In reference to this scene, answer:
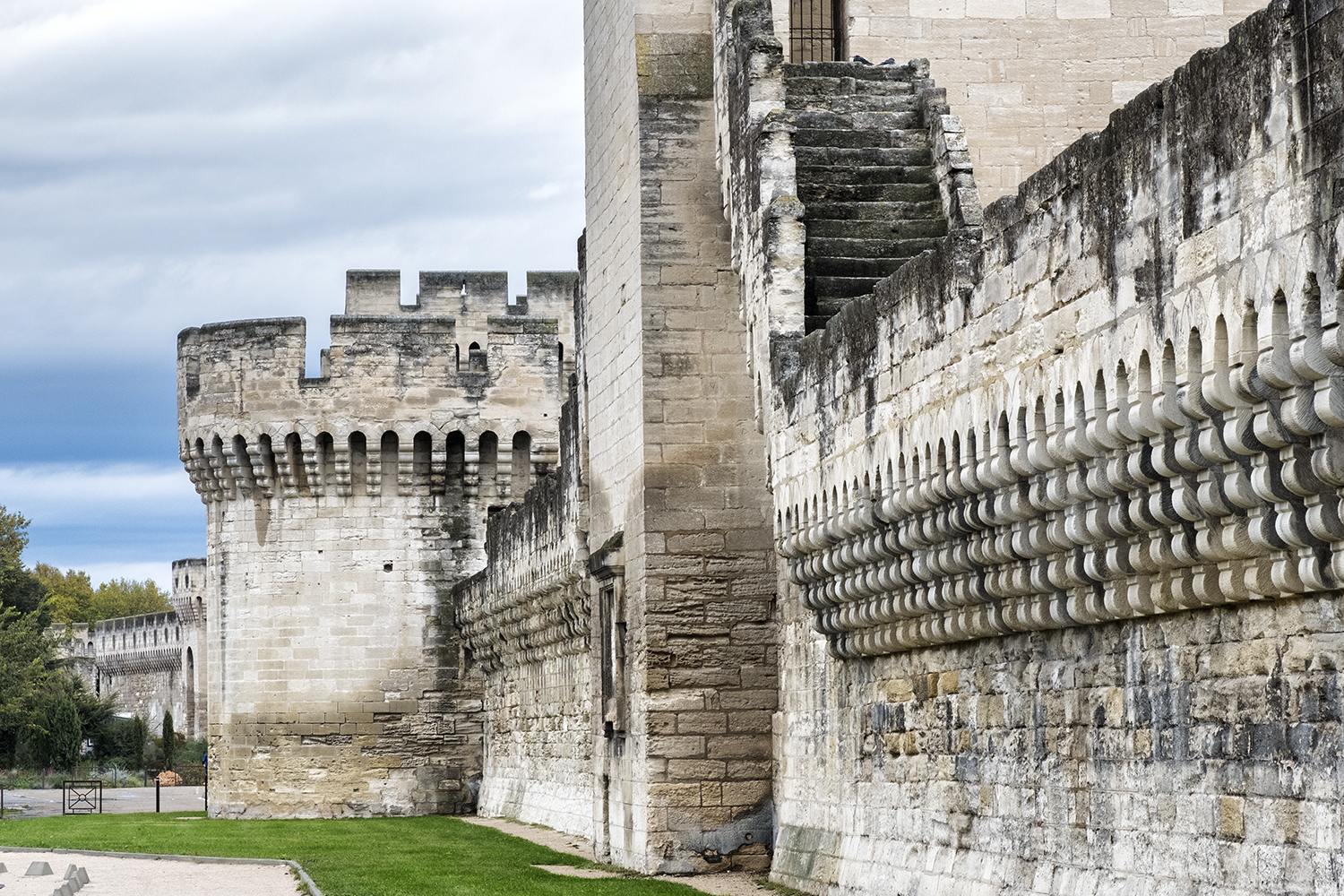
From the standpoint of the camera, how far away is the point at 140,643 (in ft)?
193

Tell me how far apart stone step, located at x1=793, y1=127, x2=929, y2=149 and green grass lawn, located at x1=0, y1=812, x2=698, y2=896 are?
5.48 m

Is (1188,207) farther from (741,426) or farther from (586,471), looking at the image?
(586,471)

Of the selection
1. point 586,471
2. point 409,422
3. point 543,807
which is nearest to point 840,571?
point 586,471

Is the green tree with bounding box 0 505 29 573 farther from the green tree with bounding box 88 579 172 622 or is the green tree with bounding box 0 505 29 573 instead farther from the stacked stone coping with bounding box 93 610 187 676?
the green tree with bounding box 88 579 172 622

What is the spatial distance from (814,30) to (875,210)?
→ 11.4 ft

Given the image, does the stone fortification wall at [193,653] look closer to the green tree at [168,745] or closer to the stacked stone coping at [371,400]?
the green tree at [168,745]

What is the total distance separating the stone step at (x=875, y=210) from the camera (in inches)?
531

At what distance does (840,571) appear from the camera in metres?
11.6

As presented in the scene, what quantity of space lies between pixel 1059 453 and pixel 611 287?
8560 mm

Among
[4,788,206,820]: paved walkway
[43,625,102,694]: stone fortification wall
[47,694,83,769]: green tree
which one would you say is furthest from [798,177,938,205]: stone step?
[43,625,102,694]: stone fortification wall

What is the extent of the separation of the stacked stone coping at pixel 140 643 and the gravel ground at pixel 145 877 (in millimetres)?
38761

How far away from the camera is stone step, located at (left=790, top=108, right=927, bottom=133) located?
46.7 feet

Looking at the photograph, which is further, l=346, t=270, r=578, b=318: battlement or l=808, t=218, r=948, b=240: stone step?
l=346, t=270, r=578, b=318: battlement

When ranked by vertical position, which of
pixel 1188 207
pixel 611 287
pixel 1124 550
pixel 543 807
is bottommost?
pixel 543 807
